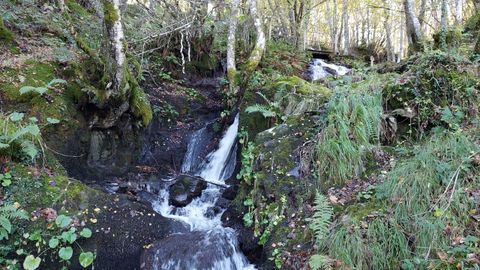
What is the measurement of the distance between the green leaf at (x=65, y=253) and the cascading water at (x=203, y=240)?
118 cm

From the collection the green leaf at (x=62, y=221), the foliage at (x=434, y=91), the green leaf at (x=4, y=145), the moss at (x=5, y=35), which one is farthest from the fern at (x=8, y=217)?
the foliage at (x=434, y=91)

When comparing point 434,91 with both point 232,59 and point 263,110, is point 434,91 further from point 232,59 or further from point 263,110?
point 232,59

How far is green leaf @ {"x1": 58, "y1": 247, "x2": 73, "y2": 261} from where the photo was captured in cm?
423

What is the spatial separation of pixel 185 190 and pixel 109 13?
12.2 feet

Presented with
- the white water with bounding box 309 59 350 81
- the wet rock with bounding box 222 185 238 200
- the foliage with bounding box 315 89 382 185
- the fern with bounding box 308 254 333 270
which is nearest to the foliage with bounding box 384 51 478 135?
the foliage with bounding box 315 89 382 185

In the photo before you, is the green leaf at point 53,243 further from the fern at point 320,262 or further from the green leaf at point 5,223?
the fern at point 320,262

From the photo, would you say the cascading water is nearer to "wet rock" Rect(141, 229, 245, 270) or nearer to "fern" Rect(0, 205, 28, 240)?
"wet rock" Rect(141, 229, 245, 270)

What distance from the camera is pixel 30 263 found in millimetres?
3918

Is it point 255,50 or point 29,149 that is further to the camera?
point 255,50

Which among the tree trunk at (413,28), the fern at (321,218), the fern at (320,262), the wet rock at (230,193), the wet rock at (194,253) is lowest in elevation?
the wet rock at (194,253)

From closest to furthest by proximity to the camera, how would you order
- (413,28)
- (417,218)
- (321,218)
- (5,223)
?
(417,218) < (5,223) < (321,218) < (413,28)

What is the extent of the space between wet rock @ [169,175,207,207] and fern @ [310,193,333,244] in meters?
2.99

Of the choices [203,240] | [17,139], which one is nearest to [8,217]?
[17,139]

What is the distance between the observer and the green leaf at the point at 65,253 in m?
4.23
